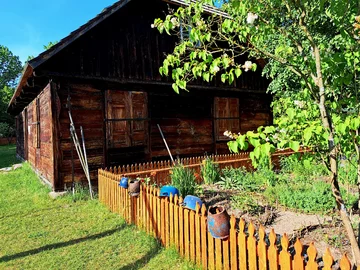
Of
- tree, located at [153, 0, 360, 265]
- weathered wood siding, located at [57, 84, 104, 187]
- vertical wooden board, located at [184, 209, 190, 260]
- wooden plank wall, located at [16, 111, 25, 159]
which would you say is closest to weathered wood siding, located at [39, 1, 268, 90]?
weathered wood siding, located at [57, 84, 104, 187]

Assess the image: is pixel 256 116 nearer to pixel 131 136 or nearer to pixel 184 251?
pixel 131 136

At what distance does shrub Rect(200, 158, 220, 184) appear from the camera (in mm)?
8120

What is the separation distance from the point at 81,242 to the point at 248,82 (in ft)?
34.2

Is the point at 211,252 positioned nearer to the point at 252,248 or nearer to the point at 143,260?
the point at 252,248

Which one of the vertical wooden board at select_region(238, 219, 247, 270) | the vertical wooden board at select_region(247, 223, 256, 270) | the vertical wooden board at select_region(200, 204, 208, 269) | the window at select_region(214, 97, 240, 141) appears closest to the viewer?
the vertical wooden board at select_region(247, 223, 256, 270)

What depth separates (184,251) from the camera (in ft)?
12.9

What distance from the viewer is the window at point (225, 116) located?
1187 centimetres

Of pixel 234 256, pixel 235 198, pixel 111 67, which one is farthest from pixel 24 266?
pixel 111 67

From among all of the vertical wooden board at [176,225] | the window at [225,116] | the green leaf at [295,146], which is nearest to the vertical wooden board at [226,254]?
the vertical wooden board at [176,225]

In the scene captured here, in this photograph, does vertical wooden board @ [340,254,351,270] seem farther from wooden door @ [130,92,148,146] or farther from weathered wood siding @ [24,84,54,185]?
wooden door @ [130,92,148,146]

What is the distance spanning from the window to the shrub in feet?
12.1

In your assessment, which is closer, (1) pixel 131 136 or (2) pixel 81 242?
(2) pixel 81 242

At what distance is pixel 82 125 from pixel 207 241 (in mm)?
6235

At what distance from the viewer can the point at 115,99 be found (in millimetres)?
9203
